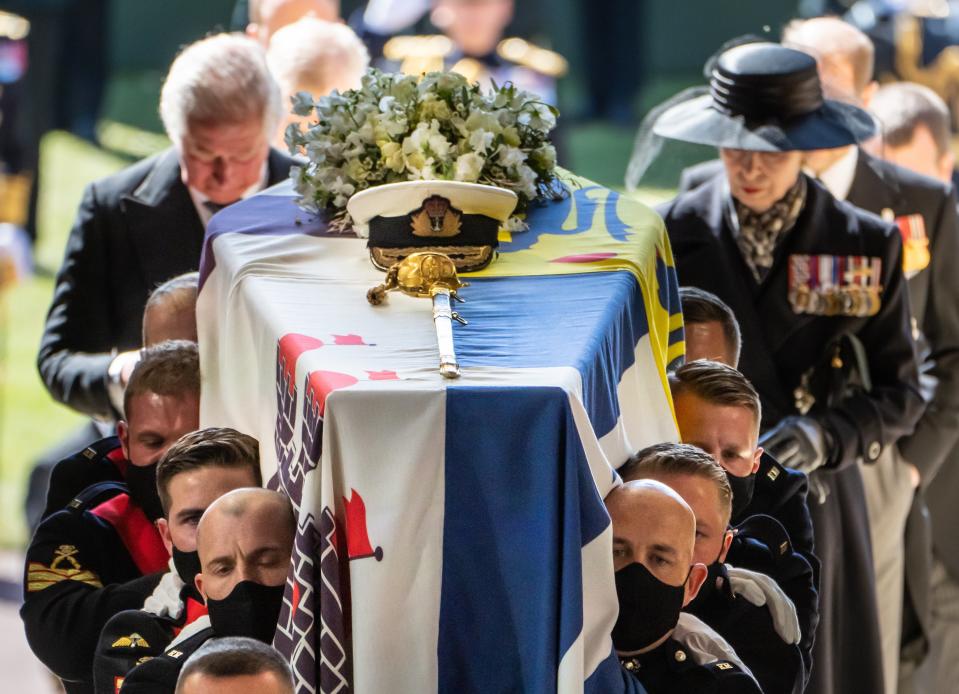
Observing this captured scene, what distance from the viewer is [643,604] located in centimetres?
304

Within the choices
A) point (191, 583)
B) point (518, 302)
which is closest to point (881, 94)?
point (518, 302)

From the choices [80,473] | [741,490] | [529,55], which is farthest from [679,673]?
[529,55]

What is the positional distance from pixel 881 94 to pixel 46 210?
6178 millimetres

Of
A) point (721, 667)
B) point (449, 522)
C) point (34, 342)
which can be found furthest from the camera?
point (34, 342)

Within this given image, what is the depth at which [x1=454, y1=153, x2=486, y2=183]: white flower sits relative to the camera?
365 centimetres

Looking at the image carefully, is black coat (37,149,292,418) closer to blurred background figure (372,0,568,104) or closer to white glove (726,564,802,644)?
white glove (726,564,802,644)

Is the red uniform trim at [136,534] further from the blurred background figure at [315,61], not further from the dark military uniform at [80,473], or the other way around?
the blurred background figure at [315,61]

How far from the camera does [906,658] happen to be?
17.8 ft

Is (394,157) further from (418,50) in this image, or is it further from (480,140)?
(418,50)

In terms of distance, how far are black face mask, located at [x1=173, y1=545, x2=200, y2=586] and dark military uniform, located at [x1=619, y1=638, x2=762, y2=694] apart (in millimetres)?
689

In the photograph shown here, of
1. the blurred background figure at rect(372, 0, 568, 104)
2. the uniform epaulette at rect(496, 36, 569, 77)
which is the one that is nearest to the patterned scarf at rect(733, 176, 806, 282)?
the blurred background figure at rect(372, 0, 568, 104)

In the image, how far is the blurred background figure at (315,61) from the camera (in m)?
5.45

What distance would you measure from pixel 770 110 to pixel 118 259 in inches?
60.3

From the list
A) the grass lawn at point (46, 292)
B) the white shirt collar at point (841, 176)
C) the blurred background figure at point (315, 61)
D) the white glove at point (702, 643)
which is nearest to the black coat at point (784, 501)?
the white glove at point (702, 643)
